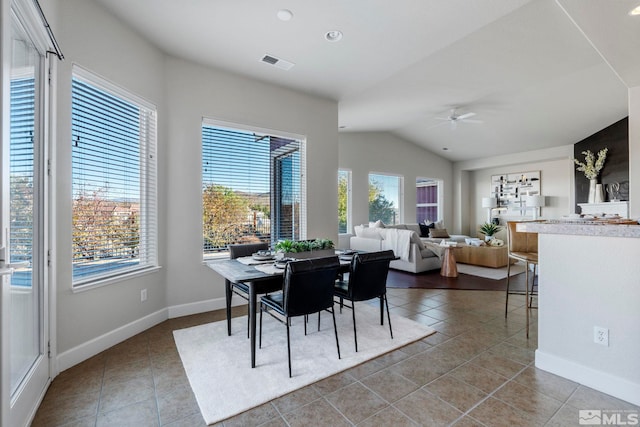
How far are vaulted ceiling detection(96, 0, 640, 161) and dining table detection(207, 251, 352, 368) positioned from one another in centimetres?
225

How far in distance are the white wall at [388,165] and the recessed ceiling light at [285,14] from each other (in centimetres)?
462

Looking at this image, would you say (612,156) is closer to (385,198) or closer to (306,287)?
(385,198)

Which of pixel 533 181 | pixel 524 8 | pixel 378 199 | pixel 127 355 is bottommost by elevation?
pixel 127 355

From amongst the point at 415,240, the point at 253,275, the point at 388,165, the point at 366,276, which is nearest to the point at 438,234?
the point at 388,165

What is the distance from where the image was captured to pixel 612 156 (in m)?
5.85

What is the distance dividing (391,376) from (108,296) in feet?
8.19

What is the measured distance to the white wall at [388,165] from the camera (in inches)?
289

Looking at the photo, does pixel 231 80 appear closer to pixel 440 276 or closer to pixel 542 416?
pixel 542 416

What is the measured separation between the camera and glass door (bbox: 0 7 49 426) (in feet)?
4.53

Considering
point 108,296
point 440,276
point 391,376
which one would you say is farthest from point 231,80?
point 440,276

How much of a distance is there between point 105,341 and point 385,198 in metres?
6.86

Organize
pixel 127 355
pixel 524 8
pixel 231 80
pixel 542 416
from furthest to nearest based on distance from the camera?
pixel 231 80, pixel 524 8, pixel 127 355, pixel 542 416

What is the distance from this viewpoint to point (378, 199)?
26.0 ft

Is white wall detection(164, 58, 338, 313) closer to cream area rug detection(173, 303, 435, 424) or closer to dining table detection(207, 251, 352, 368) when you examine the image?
cream area rug detection(173, 303, 435, 424)
